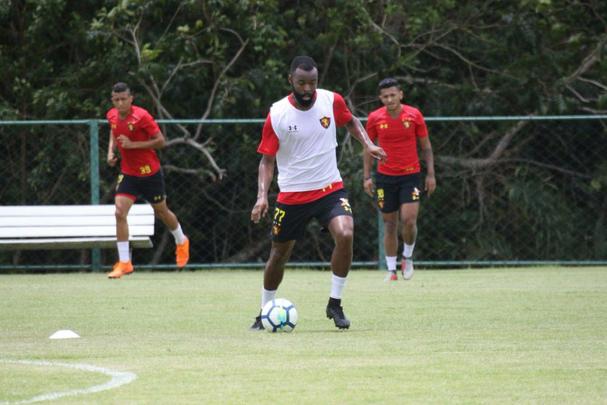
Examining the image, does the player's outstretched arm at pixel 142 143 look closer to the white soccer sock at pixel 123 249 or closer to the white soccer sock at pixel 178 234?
the white soccer sock at pixel 123 249

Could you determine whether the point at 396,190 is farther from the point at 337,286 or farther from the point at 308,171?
the point at 308,171

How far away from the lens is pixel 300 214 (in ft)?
30.9

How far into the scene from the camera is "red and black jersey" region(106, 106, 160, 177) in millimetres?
15547

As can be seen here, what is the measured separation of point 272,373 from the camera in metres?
6.81

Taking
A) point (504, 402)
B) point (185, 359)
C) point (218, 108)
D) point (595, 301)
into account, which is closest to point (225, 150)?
point (218, 108)

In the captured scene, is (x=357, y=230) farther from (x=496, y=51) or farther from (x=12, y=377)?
(x=12, y=377)

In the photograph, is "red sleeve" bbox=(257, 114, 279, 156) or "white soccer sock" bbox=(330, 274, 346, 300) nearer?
"red sleeve" bbox=(257, 114, 279, 156)

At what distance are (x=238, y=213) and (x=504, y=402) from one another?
45.2ft

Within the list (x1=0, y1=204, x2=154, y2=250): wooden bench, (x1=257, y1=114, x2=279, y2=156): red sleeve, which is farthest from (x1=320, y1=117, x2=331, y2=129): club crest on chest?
(x1=0, y1=204, x2=154, y2=250): wooden bench

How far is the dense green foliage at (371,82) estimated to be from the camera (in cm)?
1917

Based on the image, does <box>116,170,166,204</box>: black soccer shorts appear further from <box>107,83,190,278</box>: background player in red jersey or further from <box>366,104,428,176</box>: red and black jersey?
<box>366,104,428,176</box>: red and black jersey

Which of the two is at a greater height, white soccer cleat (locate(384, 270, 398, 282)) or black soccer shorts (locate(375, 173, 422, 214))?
black soccer shorts (locate(375, 173, 422, 214))

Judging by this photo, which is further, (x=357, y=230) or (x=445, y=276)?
(x=357, y=230)

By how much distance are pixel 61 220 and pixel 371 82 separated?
602 cm
